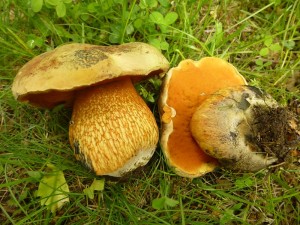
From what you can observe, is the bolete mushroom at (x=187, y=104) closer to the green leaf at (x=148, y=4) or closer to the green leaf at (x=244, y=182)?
the green leaf at (x=244, y=182)

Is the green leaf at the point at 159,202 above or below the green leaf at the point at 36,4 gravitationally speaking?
below

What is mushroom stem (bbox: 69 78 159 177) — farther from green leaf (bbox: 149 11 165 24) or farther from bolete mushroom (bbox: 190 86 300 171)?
green leaf (bbox: 149 11 165 24)

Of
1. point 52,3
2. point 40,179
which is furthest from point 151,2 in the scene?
point 40,179

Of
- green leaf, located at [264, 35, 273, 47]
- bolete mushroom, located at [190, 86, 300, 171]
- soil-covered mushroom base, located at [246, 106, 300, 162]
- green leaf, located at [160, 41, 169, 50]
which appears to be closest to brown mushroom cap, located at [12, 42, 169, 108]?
bolete mushroom, located at [190, 86, 300, 171]

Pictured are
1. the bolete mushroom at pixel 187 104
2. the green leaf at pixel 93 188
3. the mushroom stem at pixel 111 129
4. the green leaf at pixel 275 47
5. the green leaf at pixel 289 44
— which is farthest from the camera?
the green leaf at pixel 289 44

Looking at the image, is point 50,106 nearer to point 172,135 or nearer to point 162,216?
point 172,135

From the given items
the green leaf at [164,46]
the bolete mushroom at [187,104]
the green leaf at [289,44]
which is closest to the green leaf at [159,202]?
the bolete mushroom at [187,104]
